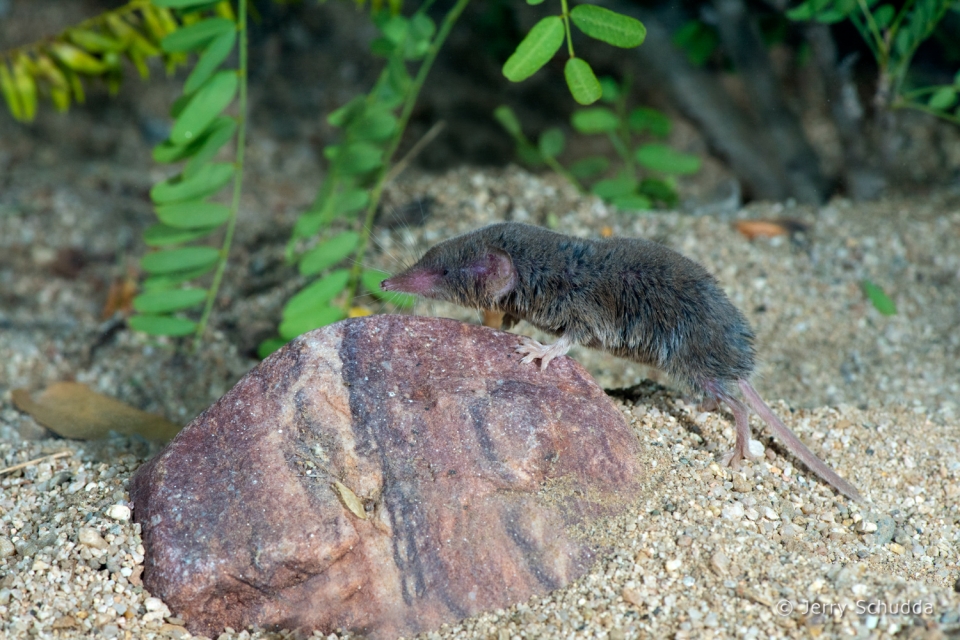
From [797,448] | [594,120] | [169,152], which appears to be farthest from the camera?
[594,120]

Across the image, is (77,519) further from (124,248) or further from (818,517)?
(124,248)

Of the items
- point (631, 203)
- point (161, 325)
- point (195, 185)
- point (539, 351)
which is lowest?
point (631, 203)

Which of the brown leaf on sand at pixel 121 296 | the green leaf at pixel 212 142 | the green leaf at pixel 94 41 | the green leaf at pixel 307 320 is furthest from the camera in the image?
the brown leaf on sand at pixel 121 296

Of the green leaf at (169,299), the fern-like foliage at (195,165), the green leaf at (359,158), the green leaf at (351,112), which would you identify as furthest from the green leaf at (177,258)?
the green leaf at (351,112)

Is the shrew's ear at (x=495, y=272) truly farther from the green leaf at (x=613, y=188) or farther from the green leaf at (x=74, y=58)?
the green leaf at (x=74, y=58)

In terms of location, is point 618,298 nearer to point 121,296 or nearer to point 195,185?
point 195,185

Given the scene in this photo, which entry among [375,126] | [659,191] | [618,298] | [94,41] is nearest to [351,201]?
[375,126]

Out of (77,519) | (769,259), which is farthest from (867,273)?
(77,519)
